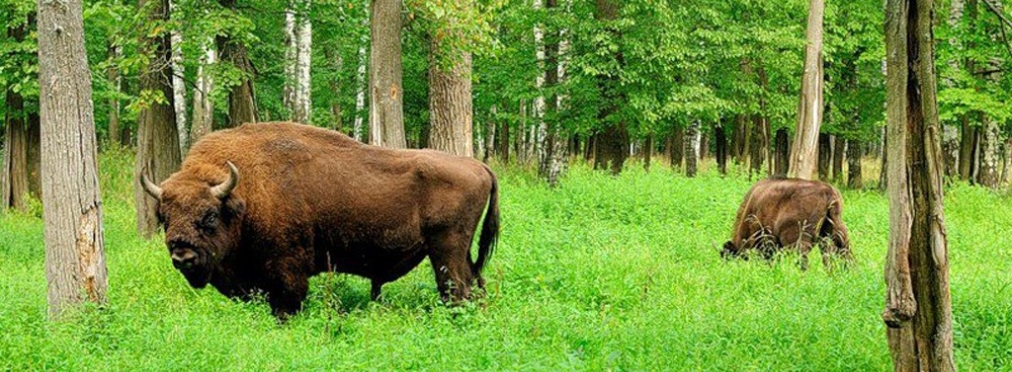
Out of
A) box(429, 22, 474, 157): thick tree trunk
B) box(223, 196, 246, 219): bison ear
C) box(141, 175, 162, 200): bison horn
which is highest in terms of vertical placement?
box(429, 22, 474, 157): thick tree trunk

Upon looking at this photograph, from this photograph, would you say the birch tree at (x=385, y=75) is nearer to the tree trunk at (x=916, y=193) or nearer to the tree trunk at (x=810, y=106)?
the tree trunk at (x=916, y=193)

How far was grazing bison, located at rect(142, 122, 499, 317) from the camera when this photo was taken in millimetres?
8828

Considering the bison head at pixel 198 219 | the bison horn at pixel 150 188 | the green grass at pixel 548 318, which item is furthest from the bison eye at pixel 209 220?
the green grass at pixel 548 318

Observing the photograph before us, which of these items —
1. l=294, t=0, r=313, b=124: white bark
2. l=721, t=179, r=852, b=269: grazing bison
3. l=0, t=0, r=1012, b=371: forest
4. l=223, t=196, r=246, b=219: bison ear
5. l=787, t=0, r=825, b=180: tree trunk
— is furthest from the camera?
l=294, t=0, r=313, b=124: white bark

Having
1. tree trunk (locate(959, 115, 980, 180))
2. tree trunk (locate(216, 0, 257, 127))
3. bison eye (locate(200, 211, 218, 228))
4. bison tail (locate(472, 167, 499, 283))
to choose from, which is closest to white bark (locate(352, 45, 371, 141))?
tree trunk (locate(216, 0, 257, 127))

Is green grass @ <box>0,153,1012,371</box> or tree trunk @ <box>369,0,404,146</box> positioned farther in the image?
tree trunk @ <box>369,0,404,146</box>

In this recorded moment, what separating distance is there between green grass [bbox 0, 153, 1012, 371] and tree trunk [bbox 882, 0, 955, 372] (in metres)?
0.92

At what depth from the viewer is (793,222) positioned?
11.3 m

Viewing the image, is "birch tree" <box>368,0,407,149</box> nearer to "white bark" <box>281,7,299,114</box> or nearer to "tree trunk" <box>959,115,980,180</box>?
"white bark" <box>281,7,299,114</box>

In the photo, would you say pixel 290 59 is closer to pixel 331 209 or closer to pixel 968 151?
pixel 331 209

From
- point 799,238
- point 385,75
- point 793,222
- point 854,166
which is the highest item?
point 385,75

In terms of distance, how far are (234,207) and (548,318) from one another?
10.4 ft

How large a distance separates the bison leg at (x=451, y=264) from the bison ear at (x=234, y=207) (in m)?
1.88

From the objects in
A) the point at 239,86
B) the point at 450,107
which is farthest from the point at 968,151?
the point at 239,86
